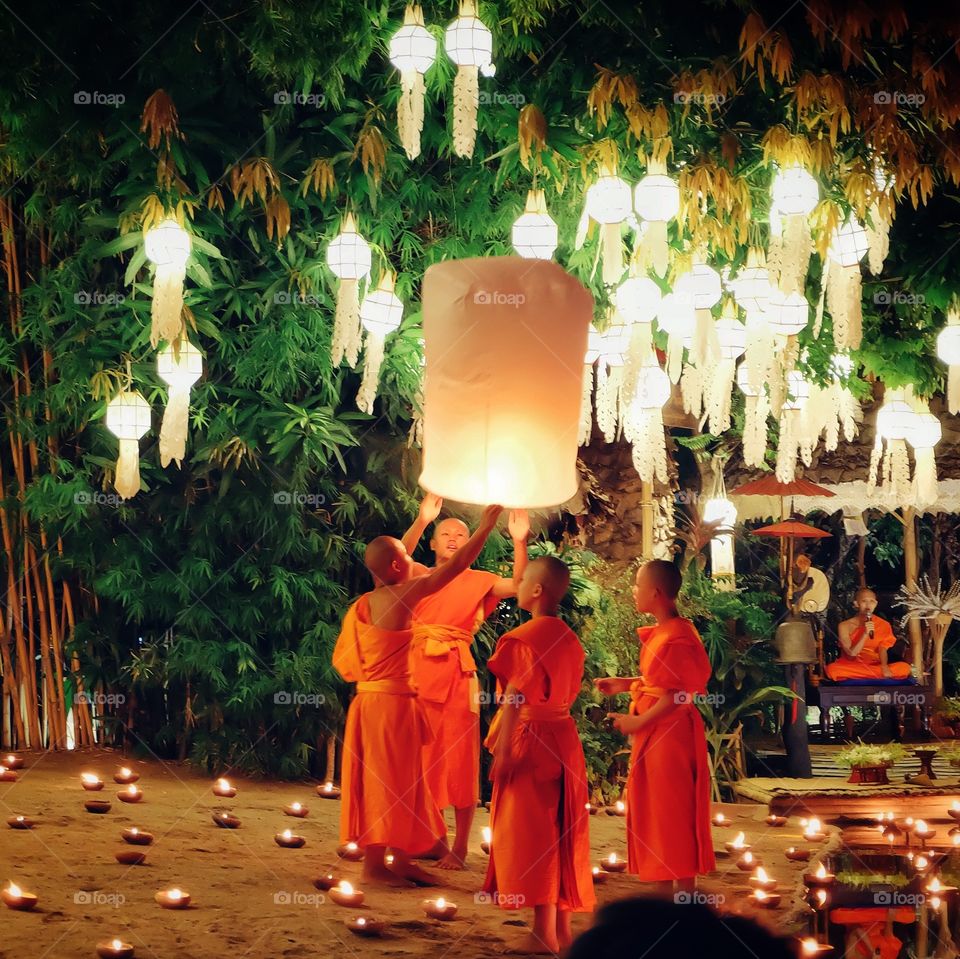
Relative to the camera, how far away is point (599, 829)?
642 cm

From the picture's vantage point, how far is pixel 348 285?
5.30 meters

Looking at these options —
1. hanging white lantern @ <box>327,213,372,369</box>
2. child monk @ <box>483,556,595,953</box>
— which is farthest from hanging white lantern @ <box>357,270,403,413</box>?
child monk @ <box>483,556,595,953</box>

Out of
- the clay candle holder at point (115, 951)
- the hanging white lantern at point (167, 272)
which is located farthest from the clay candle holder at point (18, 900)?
the hanging white lantern at point (167, 272)

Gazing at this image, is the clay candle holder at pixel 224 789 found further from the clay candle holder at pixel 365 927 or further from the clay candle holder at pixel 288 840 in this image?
the clay candle holder at pixel 365 927

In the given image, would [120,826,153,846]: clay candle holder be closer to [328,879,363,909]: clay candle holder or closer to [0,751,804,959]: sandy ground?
[0,751,804,959]: sandy ground

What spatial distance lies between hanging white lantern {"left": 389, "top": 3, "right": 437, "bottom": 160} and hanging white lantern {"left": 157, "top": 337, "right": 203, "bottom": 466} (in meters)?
1.20

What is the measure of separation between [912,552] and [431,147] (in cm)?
589

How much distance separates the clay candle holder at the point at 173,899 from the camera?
13.4 feet

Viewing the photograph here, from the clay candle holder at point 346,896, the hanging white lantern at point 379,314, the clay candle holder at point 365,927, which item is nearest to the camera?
the clay candle holder at point 365,927

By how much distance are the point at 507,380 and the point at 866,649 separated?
25.5 feet

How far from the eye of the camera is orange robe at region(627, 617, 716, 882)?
441 cm

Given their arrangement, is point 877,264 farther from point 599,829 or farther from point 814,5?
point 599,829

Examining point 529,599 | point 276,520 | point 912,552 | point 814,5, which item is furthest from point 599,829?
point 912,552

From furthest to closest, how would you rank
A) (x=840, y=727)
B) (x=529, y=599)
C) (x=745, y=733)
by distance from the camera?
(x=840, y=727)
(x=745, y=733)
(x=529, y=599)
